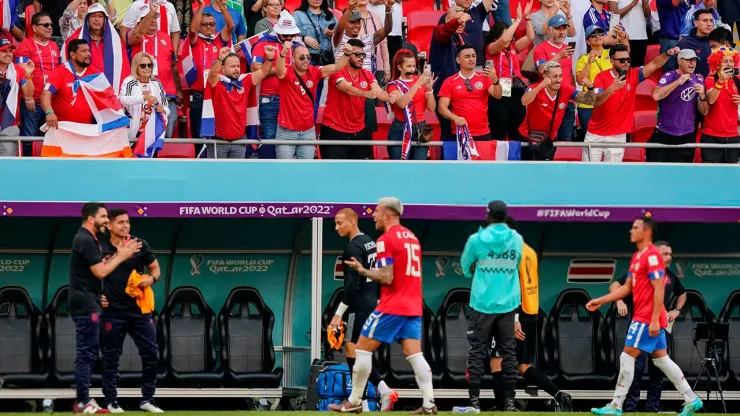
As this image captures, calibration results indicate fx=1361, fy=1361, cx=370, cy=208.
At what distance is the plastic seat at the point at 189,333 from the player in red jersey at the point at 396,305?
4001 millimetres

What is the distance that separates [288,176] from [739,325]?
5706mm

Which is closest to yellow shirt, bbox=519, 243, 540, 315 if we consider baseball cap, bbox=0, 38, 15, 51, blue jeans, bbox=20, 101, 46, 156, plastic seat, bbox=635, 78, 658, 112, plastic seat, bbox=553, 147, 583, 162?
plastic seat, bbox=553, 147, 583, 162

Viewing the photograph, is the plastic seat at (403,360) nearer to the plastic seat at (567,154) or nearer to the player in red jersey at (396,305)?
the plastic seat at (567,154)

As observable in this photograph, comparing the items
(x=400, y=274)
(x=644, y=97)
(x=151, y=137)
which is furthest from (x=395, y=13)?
(x=400, y=274)

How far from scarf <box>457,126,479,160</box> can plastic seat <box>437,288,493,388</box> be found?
64.9 inches

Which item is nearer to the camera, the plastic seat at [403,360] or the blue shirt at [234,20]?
the plastic seat at [403,360]

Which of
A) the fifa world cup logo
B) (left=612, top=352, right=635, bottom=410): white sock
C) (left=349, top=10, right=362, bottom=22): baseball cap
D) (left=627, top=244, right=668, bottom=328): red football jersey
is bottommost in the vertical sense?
(left=612, top=352, right=635, bottom=410): white sock

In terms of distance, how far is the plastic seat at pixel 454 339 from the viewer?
601 inches

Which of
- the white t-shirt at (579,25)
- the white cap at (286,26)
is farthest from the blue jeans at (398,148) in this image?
the white t-shirt at (579,25)

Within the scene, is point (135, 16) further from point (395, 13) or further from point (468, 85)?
point (468, 85)

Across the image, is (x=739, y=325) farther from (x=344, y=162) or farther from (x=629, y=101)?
(x=344, y=162)

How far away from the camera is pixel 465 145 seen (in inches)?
586

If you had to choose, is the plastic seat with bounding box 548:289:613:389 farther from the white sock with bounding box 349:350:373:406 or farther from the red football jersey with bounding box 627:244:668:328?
the white sock with bounding box 349:350:373:406

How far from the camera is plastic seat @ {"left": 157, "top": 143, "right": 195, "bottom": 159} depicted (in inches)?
601
